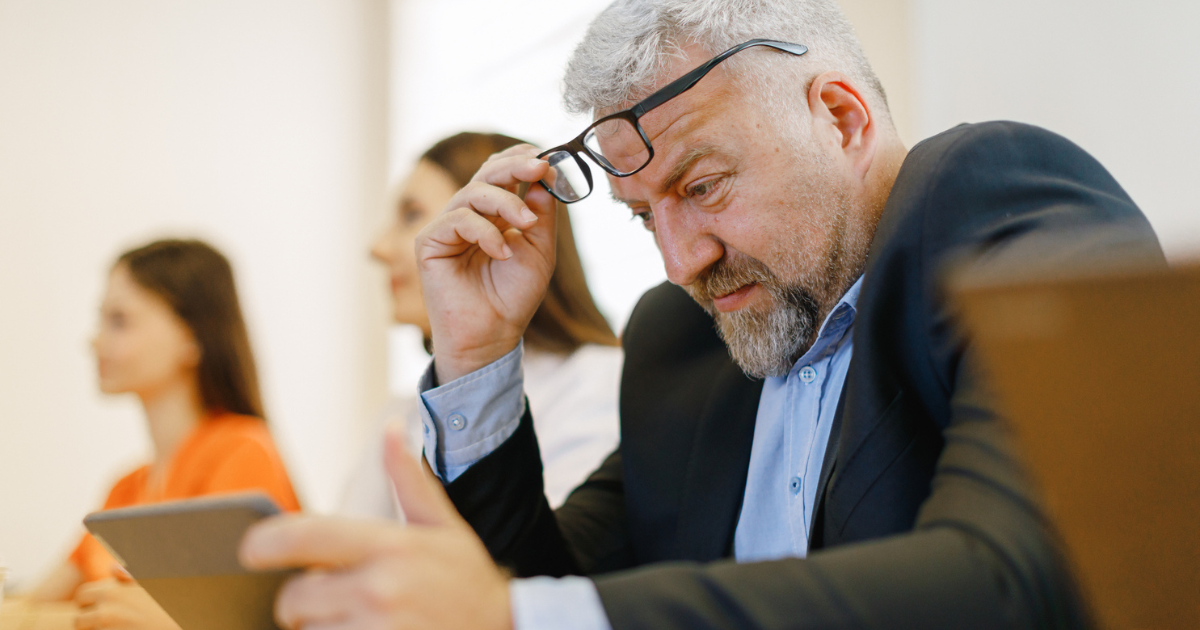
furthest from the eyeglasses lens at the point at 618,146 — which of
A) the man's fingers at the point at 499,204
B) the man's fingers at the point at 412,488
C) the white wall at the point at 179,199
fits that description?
the white wall at the point at 179,199

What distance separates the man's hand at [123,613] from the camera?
92 cm

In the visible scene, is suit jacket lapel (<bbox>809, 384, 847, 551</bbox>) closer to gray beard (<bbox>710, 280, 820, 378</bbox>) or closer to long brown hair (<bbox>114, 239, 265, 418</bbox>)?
gray beard (<bbox>710, 280, 820, 378</bbox>)

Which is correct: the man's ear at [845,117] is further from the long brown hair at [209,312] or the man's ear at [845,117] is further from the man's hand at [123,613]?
the long brown hair at [209,312]

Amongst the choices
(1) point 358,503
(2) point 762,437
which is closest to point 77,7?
(1) point 358,503

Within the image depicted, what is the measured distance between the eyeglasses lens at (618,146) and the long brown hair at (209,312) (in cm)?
156

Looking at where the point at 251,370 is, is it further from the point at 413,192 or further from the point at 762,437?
the point at 762,437

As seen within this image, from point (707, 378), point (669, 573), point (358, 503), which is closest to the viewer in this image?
point (669, 573)

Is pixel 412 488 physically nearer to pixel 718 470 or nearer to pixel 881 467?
pixel 881 467

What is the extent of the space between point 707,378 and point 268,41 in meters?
3.38

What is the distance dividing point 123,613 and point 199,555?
554 millimetres

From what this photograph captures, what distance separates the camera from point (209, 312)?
7.30 ft

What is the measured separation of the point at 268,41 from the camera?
379 centimetres

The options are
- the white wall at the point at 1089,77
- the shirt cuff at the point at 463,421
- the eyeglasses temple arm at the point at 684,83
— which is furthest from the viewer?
the white wall at the point at 1089,77

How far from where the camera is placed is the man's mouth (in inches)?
39.4
